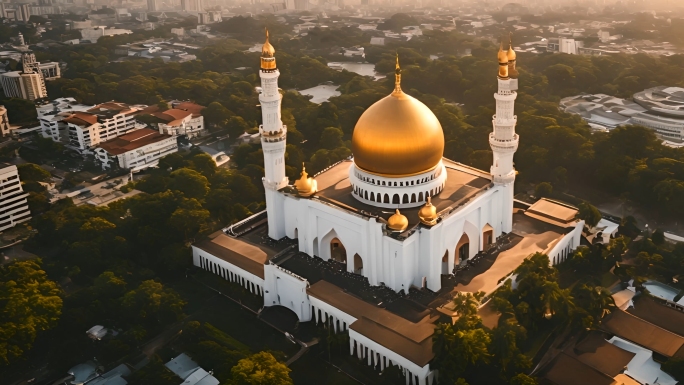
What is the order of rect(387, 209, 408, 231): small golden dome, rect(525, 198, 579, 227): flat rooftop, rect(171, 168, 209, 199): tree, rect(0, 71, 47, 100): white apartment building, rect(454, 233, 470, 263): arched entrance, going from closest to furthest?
rect(387, 209, 408, 231): small golden dome, rect(454, 233, 470, 263): arched entrance, rect(525, 198, 579, 227): flat rooftop, rect(171, 168, 209, 199): tree, rect(0, 71, 47, 100): white apartment building

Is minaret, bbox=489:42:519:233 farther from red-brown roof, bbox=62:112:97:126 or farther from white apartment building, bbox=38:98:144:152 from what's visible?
red-brown roof, bbox=62:112:97:126

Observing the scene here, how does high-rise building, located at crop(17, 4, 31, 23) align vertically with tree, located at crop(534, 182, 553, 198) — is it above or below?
above

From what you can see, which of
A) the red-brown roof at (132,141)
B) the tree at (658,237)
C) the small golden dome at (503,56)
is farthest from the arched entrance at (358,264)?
the red-brown roof at (132,141)

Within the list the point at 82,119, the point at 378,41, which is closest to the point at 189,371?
the point at 82,119

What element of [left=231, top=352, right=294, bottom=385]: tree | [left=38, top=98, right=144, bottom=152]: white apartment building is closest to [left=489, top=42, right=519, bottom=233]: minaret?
[left=231, top=352, right=294, bottom=385]: tree

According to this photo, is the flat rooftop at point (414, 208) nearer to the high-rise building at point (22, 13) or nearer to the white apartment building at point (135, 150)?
the white apartment building at point (135, 150)

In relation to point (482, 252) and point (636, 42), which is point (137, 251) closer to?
point (482, 252)

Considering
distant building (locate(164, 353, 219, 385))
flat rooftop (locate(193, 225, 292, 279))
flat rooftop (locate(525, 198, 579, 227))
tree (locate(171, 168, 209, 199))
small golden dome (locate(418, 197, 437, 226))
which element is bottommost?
distant building (locate(164, 353, 219, 385))

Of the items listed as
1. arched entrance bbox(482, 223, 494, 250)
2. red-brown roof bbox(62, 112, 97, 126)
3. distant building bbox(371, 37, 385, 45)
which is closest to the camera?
arched entrance bbox(482, 223, 494, 250)

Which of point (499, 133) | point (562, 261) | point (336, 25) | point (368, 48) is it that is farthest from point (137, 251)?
point (336, 25)
